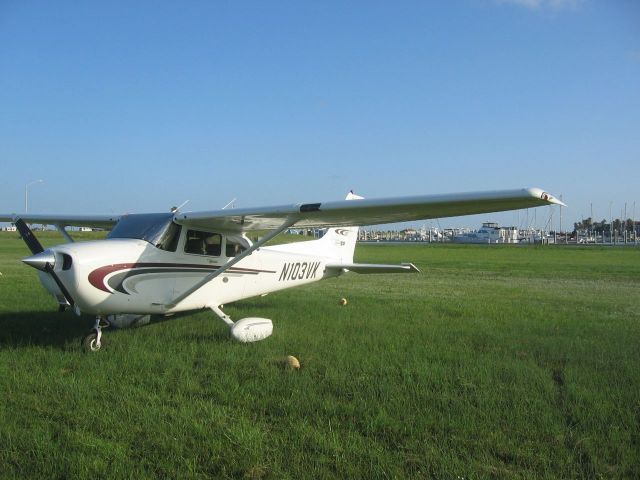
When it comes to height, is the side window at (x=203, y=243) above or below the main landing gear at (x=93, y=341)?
above

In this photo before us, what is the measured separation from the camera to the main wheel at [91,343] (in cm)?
653

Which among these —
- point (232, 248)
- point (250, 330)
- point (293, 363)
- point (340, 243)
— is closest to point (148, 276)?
point (250, 330)

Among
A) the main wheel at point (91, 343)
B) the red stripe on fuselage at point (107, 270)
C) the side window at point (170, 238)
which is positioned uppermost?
the side window at point (170, 238)

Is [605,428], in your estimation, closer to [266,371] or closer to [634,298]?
[266,371]

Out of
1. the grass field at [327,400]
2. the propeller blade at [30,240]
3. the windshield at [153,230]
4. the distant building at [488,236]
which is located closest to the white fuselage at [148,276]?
the windshield at [153,230]

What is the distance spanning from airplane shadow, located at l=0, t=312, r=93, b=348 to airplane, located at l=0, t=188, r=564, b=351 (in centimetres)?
51

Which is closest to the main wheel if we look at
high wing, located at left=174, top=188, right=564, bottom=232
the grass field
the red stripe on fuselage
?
the grass field

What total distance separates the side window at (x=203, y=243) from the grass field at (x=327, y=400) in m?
1.22

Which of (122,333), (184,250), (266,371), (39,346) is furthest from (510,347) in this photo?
(39,346)

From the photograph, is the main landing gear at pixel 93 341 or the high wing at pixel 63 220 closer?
the main landing gear at pixel 93 341

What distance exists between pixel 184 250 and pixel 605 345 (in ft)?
19.5

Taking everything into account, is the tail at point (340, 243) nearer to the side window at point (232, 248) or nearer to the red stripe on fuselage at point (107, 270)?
the side window at point (232, 248)

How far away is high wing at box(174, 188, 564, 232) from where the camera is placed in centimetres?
555

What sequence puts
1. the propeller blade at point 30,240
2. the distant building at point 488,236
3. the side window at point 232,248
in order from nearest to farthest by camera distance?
1. the propeller blade at point 30,240
2. the side window at point 232,248
3. the distant building at point 488,236
